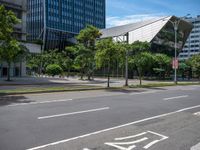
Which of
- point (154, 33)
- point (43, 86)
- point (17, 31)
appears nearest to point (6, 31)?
point (43, 86)

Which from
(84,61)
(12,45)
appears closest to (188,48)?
(84,61)

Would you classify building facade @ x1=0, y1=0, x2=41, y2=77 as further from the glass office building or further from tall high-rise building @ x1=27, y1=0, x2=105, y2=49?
tall high-rise building @ x1=27, y1=0, x2=105, y2=49

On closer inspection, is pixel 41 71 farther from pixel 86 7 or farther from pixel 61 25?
pixel 86 7

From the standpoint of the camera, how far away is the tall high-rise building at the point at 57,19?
11750 cm

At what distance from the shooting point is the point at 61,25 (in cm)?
12656

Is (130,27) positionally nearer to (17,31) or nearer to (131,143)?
(17,31)

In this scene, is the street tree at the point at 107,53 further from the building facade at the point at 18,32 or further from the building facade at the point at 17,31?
the building facade at the point at 17,31

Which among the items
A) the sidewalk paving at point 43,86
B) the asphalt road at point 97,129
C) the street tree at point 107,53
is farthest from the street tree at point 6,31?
the street tree at point 107,53

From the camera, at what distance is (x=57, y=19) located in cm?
12512

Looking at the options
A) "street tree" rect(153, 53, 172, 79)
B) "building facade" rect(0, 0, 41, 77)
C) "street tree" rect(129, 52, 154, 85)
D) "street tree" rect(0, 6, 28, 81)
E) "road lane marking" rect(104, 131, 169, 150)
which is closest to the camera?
"road lane marking" rect(104, 131, 169, 150)

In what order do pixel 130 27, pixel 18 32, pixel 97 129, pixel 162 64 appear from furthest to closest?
pixel 130 27
pixel 162 64
pixel 18 32
pixel 97 129

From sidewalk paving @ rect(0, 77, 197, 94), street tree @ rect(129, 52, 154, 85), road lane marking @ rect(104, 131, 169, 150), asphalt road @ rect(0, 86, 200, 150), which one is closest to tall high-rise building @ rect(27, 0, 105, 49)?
sidewalk paving @ rect(0, 77, 197, 94)

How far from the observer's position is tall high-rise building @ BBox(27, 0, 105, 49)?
385 feet

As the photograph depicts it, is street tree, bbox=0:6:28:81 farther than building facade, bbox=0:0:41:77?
No
